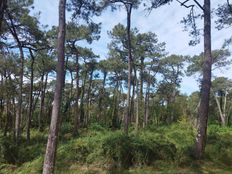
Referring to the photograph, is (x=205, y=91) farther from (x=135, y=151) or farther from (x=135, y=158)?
(x=135, y=158)

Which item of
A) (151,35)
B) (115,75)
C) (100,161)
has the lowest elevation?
(100,161)

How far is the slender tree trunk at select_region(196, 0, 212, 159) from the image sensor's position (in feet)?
31.5

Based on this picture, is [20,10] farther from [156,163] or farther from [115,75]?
[115,75]

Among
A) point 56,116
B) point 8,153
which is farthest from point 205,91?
point 8,153

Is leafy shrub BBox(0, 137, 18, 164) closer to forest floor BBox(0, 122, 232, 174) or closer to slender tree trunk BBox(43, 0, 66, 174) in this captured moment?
forest floor BBox(0, 122, 232, 174)

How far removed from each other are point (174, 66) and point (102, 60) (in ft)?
31.2

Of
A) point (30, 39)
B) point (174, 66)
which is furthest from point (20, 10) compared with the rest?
point (174, 66)

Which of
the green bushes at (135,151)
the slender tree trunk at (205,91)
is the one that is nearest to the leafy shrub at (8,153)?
the green bushes at (135,151)

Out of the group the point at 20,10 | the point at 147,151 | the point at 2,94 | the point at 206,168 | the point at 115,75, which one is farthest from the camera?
the point at 115,75

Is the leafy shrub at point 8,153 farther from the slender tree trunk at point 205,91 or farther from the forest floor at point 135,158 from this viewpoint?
the slender tree trunk at point 205,91

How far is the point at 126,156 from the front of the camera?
984 centimetres

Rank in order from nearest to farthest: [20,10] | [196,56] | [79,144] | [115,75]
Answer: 1. [79,144]
2. [20,10]
3. [196,56]
4. [115,75]

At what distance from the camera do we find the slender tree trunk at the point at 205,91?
961 cm

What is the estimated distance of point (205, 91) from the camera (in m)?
9.81
